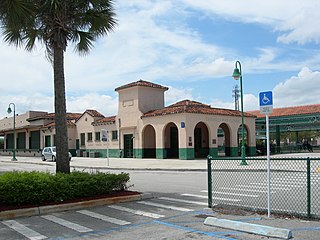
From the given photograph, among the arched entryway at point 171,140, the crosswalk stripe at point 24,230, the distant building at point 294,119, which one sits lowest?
the crosswalk stripe at point 24,230

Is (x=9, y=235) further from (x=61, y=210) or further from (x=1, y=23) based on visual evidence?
(x=1, y=23)

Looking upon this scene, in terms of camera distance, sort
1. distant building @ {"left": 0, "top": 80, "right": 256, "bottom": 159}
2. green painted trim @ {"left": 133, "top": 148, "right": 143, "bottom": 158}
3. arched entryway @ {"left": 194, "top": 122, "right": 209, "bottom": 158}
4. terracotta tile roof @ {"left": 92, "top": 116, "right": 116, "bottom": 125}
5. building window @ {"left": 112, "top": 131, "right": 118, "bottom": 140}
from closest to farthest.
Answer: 1. distant building @ {"left": 0, "top": 80, "right": 256, "bottom": 159}
2. green painted trim @ {"left": 133, "top": 148, "right": 143, "bottom": 158}
3. arched entryway @ {"left": 194, "top": 122, "right": 209, "bottom": 158}
4. building window @ {"left": 112, "top": 131, "right": 118, "bottom": 140}
5. terracotta tile roof @ {"left": 92, "top": 116, "right": 116, "bottom": 125}

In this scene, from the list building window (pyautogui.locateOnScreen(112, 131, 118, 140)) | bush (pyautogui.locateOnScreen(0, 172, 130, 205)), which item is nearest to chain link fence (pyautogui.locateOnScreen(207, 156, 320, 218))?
bush (pyautogui.locateOnScreen(0, 172, 130, 205))

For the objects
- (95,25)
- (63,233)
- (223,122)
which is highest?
(95,25)

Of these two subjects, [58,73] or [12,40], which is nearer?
[58,73]

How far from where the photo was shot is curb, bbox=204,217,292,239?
6.68m

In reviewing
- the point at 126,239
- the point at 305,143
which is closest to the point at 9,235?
the point at 126,239

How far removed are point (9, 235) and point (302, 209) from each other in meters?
6.44

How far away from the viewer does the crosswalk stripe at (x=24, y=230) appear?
727cm

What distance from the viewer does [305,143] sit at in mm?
49719

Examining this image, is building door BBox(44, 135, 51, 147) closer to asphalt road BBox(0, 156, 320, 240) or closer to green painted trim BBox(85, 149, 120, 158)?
green painted trim BBox(85, 149, 120, 158)

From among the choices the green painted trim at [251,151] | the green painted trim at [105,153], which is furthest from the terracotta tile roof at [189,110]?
the green painted trim at [105,153]

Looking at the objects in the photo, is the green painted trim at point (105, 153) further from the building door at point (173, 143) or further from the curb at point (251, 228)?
the curb at point (251, 228)

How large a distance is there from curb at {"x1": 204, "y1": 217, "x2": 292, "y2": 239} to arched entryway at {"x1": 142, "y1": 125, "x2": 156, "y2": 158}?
3100 centimetres
